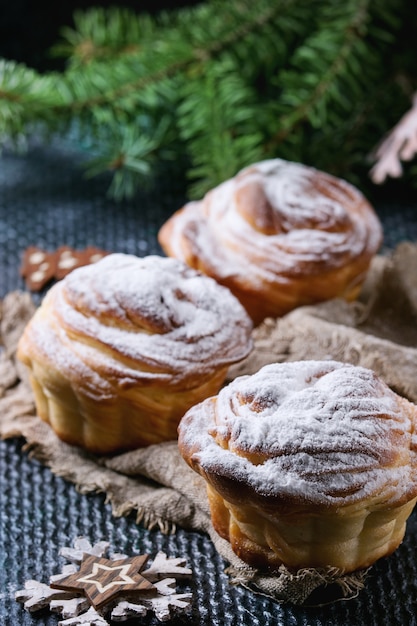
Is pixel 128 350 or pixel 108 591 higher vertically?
pixel 128 350

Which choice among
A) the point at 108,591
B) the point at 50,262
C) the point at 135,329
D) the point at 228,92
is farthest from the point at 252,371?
the point at 228,92

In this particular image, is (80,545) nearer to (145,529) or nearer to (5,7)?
(145,529)

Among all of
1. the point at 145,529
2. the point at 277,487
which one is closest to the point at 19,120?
the point at 145,529

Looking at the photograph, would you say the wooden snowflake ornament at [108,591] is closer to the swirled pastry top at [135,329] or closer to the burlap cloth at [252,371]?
the burlap cloth at [252,371]

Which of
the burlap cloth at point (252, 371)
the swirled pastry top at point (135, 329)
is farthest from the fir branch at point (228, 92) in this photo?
the swirled pastry top at point (135, 329)

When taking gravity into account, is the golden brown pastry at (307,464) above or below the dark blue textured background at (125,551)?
above

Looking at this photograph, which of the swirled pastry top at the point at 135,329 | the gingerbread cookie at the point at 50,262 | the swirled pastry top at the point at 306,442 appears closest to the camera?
the swirled pastry top at the point at 306,442

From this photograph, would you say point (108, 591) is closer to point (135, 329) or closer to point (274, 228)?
point (135, 329)
